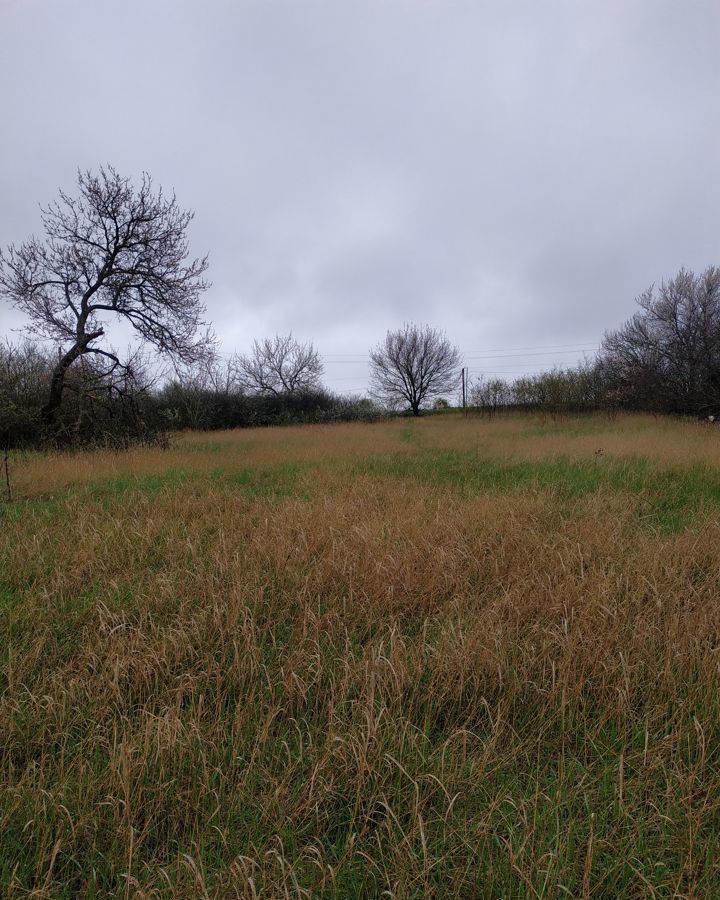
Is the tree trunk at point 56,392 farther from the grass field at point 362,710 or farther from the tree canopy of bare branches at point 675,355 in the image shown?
the tree canopy of bare branches at point 675,355

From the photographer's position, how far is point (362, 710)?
5.34 feet

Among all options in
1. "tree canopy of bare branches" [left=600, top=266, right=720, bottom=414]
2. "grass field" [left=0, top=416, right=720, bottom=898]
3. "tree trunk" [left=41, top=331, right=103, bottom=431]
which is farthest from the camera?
"tree canopy of bare branches" [left=600, top=266, right=720, bottom=414]

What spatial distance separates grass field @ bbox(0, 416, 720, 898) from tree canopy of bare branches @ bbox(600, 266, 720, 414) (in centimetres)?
1906

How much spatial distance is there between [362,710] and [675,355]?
24706 mm

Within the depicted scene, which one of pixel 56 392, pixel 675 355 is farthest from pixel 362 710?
pixel 675 355

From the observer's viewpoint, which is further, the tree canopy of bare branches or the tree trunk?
the tree canopy of bare branches

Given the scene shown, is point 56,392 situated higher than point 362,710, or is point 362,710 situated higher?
point 56,392

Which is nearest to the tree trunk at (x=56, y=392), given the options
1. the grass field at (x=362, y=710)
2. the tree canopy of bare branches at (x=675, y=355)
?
the grass field at (x=362, y=710)

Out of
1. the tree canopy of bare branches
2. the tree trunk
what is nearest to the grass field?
the tree trunk

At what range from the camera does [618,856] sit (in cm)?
113

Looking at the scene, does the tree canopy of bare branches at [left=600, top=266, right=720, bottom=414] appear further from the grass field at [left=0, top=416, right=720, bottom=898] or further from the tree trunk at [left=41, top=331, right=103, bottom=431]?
the tree trunk at [left=41, top=331, right=103, bottom=431]

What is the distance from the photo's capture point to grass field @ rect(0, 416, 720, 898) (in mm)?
1127

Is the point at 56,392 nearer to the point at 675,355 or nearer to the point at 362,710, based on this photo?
the point at 362,710

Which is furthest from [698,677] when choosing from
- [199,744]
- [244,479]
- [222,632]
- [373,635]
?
[244,479]
